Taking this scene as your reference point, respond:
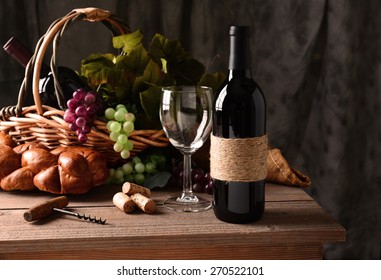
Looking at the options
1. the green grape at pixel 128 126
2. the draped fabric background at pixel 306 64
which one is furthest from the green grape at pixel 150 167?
the draped fabric background at pixel 306 64

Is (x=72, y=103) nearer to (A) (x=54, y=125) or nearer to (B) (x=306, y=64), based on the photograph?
(A) (x=54, y=125)

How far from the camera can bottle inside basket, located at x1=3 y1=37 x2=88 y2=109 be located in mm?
1375

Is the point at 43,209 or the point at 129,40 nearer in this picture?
the point at 43,209

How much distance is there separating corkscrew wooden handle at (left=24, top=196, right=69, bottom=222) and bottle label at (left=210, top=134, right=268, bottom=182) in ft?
1.07

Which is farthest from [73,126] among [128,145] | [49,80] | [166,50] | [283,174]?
[283,174]

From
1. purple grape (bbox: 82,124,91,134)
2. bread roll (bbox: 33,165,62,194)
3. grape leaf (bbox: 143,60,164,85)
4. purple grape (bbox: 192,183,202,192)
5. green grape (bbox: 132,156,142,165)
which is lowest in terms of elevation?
purple grape (bbox: 192,183,202,192)

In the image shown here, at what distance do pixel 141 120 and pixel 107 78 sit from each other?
0.13m

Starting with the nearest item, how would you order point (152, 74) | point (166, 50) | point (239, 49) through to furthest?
1. point (239, 49)
2. point (152, 74)
3. point (166, 50)

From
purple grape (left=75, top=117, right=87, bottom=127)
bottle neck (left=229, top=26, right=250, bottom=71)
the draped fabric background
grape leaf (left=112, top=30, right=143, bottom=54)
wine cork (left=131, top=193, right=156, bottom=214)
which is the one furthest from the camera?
the draped fabric background

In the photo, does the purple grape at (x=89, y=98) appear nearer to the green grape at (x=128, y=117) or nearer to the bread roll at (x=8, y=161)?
the green grape at (x=128, y=117)

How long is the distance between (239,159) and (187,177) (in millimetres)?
189

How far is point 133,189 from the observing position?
3.83 ft

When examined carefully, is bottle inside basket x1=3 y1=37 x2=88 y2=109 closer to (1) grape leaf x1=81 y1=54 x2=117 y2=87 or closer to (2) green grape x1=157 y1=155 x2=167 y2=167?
(1) grape leaf x1=81 y1=54 x2=117 y2=87

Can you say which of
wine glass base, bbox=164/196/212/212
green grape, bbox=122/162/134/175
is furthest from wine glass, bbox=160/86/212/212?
green grape, bbox=122/162/134/175
